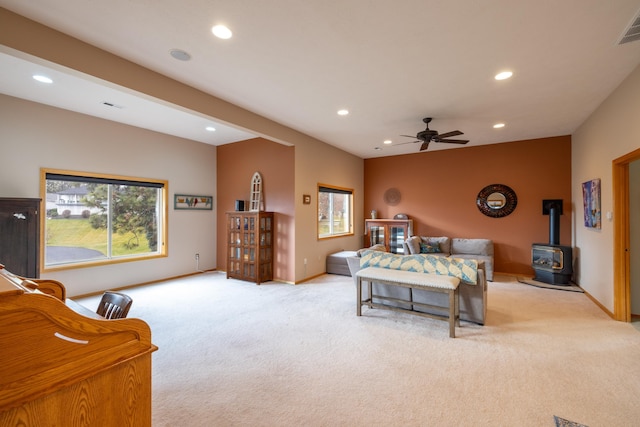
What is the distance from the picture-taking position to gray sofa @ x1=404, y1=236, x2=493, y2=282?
6057mm

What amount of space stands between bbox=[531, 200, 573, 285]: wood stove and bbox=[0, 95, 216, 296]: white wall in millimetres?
6767

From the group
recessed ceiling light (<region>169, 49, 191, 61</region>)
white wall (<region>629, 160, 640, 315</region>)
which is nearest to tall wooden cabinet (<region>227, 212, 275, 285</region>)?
recessed ceiling light (<region>169, 49, 191, 61</region>)

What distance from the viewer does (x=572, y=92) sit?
371 centimetres

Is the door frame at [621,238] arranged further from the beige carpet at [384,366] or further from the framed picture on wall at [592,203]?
the framed picture on wall at [592,203]

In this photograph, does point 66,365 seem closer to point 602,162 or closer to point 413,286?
point 413,286

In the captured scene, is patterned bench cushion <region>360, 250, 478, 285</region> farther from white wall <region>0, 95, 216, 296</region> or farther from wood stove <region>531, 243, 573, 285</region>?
white wall <region>0, 95, 216, 296</region>

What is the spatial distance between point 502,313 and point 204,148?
6.31 meters

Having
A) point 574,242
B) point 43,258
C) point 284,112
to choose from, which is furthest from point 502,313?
point 43,258

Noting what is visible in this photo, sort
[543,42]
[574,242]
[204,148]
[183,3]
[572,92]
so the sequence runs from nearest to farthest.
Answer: [183,3] < [543,42] < [572,92] < [574,242] < [204,148]

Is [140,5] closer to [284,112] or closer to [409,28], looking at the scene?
[409,28]

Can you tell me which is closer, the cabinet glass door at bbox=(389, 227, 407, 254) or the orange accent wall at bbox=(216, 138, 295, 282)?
the orange accent wall at bbox=(216, 138, 295, 282)

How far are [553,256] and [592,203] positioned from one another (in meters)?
1.39

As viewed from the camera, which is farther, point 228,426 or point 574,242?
point 574,242

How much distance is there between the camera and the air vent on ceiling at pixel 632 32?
2351 mm
